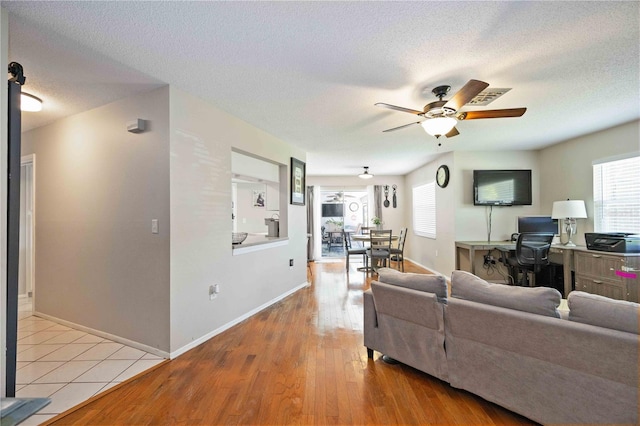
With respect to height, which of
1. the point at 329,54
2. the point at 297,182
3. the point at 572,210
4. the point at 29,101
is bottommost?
the point at 572,210

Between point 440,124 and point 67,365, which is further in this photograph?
point 440,124

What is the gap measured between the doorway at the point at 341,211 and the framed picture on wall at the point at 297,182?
3.35m

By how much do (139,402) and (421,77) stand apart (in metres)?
3.26

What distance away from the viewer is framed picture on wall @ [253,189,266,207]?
655cm

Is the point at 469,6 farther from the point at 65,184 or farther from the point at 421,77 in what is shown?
the point at 65,184

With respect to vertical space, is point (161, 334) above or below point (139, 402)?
above

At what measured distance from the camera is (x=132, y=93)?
8.81 feet

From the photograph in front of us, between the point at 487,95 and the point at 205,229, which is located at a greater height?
the point at 487,95

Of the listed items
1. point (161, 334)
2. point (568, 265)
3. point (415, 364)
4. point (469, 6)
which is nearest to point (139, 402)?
point (161, 334)

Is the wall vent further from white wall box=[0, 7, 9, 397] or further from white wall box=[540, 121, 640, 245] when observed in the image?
white wall box=[0, 7, 9, 397]

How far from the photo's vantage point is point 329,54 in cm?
205

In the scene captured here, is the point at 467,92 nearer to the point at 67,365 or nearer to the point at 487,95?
the point at 487,95

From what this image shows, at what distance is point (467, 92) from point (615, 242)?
112 inches

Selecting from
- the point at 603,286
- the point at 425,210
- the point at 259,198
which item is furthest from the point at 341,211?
the point at 603,286
